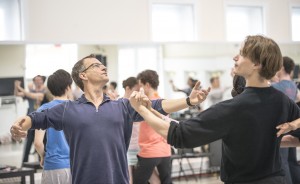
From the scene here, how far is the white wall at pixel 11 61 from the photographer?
20.4ft

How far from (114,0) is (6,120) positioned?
2.70 metres

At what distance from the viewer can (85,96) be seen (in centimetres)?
268

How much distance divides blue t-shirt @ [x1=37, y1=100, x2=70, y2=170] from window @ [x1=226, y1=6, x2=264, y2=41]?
218 inches

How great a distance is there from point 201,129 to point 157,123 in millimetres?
207

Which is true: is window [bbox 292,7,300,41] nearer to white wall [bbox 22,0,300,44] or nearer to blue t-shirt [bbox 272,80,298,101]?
white wall [bbox 22,0,300,44]

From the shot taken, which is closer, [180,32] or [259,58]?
[259,58]

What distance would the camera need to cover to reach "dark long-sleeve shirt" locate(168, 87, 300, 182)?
6.10ft

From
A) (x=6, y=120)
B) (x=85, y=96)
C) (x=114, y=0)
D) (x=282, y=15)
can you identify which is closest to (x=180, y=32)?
(x=114, y=0)

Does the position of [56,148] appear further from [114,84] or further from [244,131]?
[114,84]

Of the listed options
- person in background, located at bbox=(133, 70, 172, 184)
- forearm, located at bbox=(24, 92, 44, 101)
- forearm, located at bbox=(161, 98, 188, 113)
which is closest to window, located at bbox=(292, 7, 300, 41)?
person in background, located at bbox=(133, 70, 172, 184)

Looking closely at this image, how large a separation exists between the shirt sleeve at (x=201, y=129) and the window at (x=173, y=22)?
584cm

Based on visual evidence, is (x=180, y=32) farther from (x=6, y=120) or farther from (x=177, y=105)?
(x=177, y=105)

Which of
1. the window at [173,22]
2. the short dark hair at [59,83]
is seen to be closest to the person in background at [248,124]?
the short dark hair at [59,83]

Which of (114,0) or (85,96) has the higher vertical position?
(114,0)
